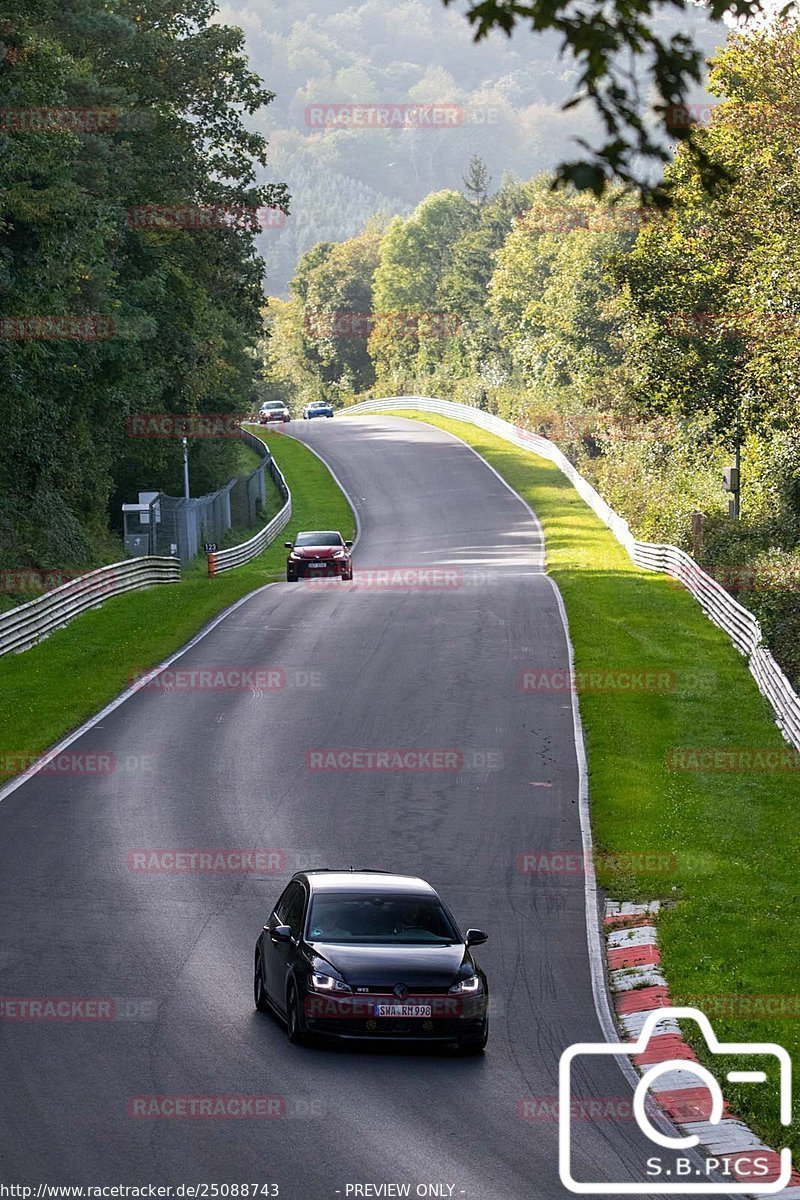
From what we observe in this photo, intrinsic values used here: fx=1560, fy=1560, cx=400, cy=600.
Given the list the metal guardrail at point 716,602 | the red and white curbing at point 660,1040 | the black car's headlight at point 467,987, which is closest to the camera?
the red and white curbing at point 660,1040

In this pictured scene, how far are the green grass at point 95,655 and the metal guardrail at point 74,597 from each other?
0.97 ft

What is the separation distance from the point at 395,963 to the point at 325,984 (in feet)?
2.14

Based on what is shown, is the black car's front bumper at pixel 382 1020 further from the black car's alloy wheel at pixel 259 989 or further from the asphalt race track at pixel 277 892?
the black car's alloy wheel at pixel 259 989

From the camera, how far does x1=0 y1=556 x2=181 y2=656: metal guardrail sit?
1339 inches

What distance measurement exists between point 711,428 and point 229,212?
61.6 ft

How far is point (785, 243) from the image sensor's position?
1596 inches

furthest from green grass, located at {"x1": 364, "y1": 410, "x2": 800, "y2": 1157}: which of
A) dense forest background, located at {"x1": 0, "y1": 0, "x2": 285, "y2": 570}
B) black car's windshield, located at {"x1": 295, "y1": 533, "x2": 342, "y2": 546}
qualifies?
dense forest background, located at {"x1": 0, "y1": 0, "x2": 285, "y2": 570}

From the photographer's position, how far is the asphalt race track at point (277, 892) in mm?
10539

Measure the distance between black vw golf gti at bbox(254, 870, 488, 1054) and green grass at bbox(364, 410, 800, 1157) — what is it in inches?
87.8

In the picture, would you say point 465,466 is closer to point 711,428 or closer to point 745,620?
point 711,428

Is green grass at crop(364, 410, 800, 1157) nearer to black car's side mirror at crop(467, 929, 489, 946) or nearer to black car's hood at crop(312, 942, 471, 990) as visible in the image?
black car's side mirror at crop(467, 929, 489, 946)

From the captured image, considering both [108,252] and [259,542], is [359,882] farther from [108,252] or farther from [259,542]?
[259,542]

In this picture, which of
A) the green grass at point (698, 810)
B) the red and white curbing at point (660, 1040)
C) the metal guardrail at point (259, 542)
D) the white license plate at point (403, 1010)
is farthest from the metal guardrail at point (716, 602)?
the white license plate at point (403, 1010)

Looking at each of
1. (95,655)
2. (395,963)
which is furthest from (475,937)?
(95,655)
